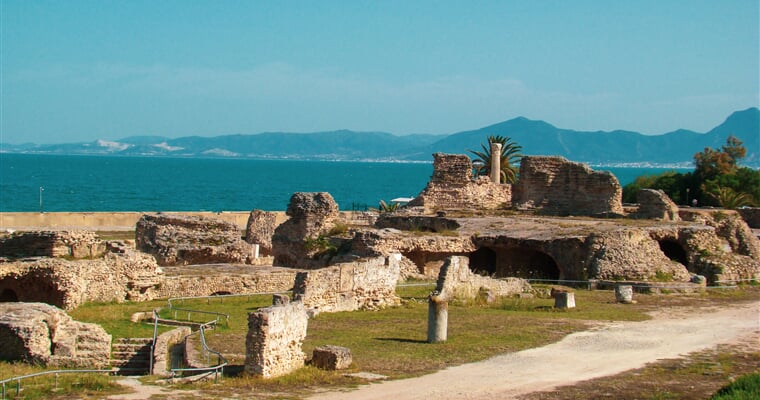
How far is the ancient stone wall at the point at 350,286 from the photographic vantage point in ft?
79.1

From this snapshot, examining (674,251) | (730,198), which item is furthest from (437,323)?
(730,198)

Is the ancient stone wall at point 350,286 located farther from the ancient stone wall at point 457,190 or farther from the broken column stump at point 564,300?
the ancient stone wall at point 457,190

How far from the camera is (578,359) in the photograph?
18.9 metres

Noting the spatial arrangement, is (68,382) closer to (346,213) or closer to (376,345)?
(376,345)

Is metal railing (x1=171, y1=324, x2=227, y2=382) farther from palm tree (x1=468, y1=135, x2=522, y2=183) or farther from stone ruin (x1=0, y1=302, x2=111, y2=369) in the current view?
palm tree (x1=468, y1=135, x2=522, y2=183)

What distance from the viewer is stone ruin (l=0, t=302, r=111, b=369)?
1847 cm

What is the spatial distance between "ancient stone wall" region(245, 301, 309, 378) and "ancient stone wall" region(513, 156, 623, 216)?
28.4 metres

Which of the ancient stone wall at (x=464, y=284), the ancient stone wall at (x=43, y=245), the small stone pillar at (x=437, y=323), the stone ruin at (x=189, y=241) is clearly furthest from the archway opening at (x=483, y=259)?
the small stone pillar at (x=437, y=323)

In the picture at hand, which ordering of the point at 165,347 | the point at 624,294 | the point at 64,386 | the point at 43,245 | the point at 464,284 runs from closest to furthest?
1. the point at 64,386
2. the point at 165,347
3. the point at 464,284
4. the point at 624,294
5. the point at 43,245

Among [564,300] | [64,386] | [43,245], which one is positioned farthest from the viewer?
[43,245]

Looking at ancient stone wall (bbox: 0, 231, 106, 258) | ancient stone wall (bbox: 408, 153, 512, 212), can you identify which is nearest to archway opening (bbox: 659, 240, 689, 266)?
ancient stone wall (bbox: 408, 153, 512, 212)

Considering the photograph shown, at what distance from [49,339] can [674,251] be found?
79.5ft

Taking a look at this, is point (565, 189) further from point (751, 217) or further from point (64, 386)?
point (64, 386)

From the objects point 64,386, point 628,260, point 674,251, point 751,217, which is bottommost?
point 64,386
